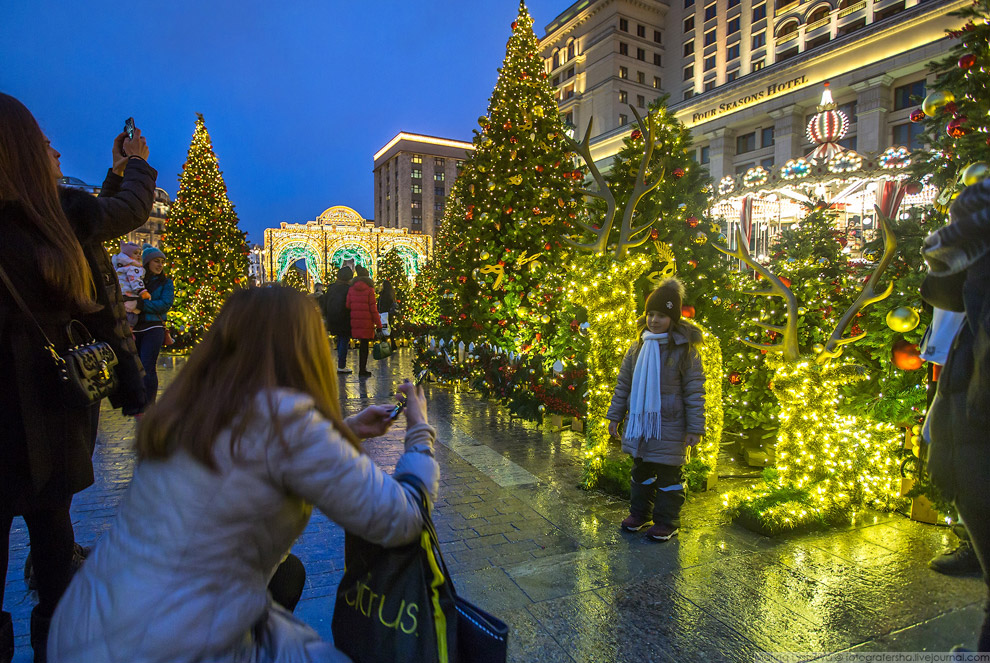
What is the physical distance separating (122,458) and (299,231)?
1417 inches

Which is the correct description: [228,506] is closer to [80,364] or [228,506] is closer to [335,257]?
[80,364]

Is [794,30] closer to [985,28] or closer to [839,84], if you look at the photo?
[839,84]

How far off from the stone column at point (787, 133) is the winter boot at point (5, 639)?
127 ft

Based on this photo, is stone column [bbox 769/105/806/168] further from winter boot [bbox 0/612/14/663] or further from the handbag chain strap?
winter boot [bbox 0/612/14/663]

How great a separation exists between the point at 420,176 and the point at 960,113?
105 meters

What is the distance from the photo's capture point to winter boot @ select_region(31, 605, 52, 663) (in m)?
2.28

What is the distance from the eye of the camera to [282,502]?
4.67 feet

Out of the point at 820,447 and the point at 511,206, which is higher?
the point at 511,206

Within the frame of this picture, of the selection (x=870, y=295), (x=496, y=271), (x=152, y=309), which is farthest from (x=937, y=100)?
(x=152, y=309)

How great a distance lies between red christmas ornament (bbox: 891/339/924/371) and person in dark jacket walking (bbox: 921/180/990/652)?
2306mm

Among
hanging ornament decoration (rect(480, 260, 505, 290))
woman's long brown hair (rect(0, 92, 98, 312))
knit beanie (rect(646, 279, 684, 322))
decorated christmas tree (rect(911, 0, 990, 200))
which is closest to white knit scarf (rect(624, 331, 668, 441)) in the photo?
knit beanie (rect(646, 279, 684, 322))

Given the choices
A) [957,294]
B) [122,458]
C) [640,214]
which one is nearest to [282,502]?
[957,294]

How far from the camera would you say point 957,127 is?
12.9ft

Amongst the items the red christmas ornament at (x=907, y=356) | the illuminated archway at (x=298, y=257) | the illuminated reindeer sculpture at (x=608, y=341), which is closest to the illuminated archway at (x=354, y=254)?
Result: the illuminated archway at (x=298, y=257)
